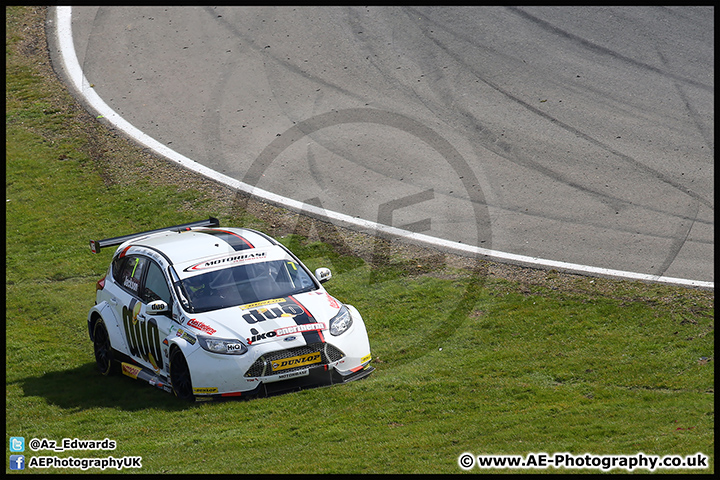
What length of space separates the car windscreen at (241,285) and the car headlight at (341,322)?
62cm

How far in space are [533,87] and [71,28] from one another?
12.7m

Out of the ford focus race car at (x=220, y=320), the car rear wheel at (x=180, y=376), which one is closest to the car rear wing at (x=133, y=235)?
the ford focus race car at (x=220, y=320)

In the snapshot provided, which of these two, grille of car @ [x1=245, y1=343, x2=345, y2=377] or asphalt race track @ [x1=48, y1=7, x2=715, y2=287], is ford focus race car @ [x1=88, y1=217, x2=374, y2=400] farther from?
asphalt race track @ [x1=48, y1=7, x2=715, y2=287]

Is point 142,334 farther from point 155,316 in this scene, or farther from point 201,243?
point 201,243

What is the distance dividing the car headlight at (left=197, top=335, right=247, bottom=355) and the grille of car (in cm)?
23

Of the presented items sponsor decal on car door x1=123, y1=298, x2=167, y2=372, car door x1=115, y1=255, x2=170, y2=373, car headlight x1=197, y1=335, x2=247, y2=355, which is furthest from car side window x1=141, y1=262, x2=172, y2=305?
car headlight x1=197, y1=335, x2=247, y2=355

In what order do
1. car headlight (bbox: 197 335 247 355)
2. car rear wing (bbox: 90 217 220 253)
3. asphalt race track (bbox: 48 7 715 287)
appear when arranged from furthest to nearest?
asphalt race track (bbox: 48 7 715 287)
car rear wing (bbox: 90 217 220 253)
car headlight (bbox: 197 335 247 355)

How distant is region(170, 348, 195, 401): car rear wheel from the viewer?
900 centimetres

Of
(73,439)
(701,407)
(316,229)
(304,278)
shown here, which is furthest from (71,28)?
(701,407)

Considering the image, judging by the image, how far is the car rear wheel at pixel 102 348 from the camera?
10.3 meters

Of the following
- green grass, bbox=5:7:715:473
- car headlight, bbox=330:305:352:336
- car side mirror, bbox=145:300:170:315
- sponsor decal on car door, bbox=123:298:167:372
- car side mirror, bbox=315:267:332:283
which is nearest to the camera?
green grass, bbox=5:7:715:473

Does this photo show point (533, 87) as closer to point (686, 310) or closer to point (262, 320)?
point (686, 310)

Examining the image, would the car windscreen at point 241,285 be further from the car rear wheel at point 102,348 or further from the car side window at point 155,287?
the car rear wheel at point 102,348

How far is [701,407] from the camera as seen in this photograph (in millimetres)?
7688
